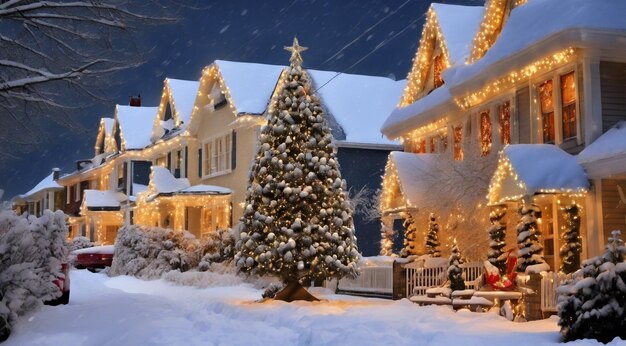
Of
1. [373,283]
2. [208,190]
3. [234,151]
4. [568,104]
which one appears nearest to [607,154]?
[568,104]

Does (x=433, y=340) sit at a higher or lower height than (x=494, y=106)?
lower

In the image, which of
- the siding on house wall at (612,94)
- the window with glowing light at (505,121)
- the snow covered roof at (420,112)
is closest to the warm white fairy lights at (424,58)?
the snow covered roof at (420,112)

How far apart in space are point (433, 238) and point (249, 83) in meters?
15.1

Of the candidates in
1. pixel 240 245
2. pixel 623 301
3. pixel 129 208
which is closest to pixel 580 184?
pixel 623 301

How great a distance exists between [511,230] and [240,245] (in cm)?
678

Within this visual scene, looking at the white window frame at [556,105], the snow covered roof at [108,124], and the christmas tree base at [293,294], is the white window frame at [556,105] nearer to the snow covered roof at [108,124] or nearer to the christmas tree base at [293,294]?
the christmas tree base at [293,294]

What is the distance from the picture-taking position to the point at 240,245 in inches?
725

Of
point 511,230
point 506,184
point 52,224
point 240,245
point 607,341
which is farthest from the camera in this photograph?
point 511,230

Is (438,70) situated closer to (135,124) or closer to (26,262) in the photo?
(26,262)

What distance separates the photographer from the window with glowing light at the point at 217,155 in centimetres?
3556

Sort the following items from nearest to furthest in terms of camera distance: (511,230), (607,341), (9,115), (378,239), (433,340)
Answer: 1. (607,341)
2. (433,340)
3. (9,115)
4. (511,230)
5. (378,239)

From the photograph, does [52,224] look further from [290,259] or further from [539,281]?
[539,281]

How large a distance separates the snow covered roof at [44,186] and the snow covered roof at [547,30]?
6020 centimetres

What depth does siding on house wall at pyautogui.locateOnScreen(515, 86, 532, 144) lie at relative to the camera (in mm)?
18797
